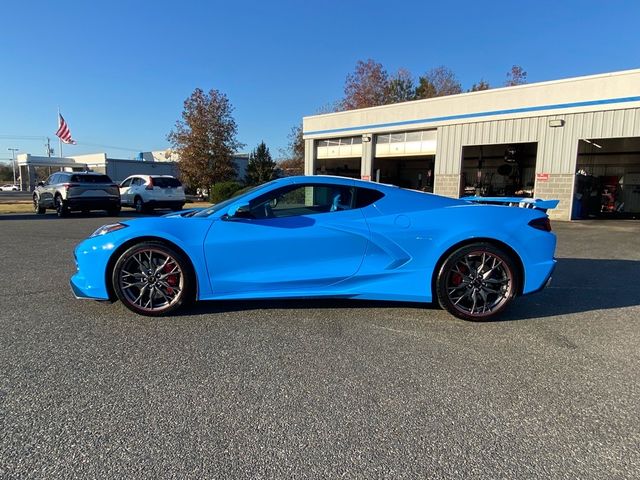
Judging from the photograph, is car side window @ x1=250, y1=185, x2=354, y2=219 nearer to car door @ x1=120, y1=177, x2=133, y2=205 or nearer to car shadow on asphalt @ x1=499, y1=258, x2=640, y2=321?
car shadow on asphalt @ x1=499, y1=258, x2=640, y2=321

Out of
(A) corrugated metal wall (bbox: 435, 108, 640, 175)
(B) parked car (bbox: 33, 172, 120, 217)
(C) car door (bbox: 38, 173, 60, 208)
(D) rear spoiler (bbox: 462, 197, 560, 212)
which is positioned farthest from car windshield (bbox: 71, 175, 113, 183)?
(D) rear spoiler (bbox: 462, 197, 560, 212)

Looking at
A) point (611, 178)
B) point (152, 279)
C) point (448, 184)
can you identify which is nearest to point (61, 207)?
point (152, 279)

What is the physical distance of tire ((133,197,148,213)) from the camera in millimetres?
17487

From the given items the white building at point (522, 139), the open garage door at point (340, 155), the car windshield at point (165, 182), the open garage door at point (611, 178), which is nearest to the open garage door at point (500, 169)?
the white building at point (522, 139)

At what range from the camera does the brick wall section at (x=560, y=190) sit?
16.0 metres

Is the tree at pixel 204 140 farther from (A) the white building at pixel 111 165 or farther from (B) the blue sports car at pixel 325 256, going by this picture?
(B) the blue sports car at pixel 325 256

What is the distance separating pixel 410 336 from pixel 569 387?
1245 mm

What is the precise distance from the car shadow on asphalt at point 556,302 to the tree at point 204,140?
32.7 meters

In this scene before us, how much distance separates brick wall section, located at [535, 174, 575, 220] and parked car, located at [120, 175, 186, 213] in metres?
14.9

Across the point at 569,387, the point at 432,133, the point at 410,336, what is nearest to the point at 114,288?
the point at 410,336

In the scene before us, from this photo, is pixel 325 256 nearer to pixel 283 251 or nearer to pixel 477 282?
pixel 283 251

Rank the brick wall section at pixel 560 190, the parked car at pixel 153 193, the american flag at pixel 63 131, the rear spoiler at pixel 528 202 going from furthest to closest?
the american flag at pixel 63 131 < the parked car at pixel 153 193 < the brick wall section at pixel 560 190 < the rear spoiler at pixel 528 202

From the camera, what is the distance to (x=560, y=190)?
53.1ft

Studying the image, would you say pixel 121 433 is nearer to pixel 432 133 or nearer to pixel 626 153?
pixel 432 133
